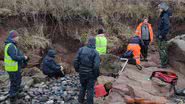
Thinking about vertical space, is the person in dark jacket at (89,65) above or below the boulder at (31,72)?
above

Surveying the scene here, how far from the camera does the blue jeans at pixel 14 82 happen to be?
10.2 metres

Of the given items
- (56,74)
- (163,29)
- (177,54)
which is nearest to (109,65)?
(56,74)

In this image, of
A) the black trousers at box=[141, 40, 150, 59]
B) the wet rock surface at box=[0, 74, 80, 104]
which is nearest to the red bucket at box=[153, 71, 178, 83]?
the black trousers at box=[141, 40, 150, 59]

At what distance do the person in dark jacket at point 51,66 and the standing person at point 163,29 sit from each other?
410 centimetres

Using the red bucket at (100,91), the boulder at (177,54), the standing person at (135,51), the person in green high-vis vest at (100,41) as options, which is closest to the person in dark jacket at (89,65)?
the red bucket at (100,91)

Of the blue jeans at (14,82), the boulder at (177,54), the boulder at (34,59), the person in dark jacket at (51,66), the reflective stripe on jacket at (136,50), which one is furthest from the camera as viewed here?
the boulder at (34,59)

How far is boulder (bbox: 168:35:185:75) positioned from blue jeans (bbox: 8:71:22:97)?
6.36 metres

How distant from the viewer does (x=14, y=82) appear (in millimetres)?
10227

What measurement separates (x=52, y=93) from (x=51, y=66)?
1326mm

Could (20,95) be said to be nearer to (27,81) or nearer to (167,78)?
(27,81)

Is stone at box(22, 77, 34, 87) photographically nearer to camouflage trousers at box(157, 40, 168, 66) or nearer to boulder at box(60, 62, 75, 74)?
boulder at box(60, 62, 75, 74)

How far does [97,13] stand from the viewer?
52.6 feet

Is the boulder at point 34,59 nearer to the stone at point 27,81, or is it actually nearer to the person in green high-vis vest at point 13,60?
the stone at point 27,81

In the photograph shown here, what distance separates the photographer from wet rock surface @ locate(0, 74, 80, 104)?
34.9 feet
